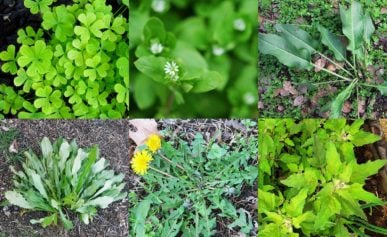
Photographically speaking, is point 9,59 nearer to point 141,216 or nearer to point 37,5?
point 37,5

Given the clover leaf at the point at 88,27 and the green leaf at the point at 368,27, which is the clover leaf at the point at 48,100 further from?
the green leaf at the point at 368,27

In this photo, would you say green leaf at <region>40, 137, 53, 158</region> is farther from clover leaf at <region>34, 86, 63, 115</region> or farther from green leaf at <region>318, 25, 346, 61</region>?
green leaf at <region>318, 25, 346, 61</region>

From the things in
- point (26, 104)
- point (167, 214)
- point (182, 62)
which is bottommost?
point (167, 214)

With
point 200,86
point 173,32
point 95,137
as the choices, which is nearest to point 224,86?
point 200,86

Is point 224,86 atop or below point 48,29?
below

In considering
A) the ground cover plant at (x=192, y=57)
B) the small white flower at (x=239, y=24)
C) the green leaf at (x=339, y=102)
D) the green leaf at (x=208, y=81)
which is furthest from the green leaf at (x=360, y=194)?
the small white flower at (x=239, y=24)

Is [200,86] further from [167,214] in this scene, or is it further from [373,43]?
[373,43]
